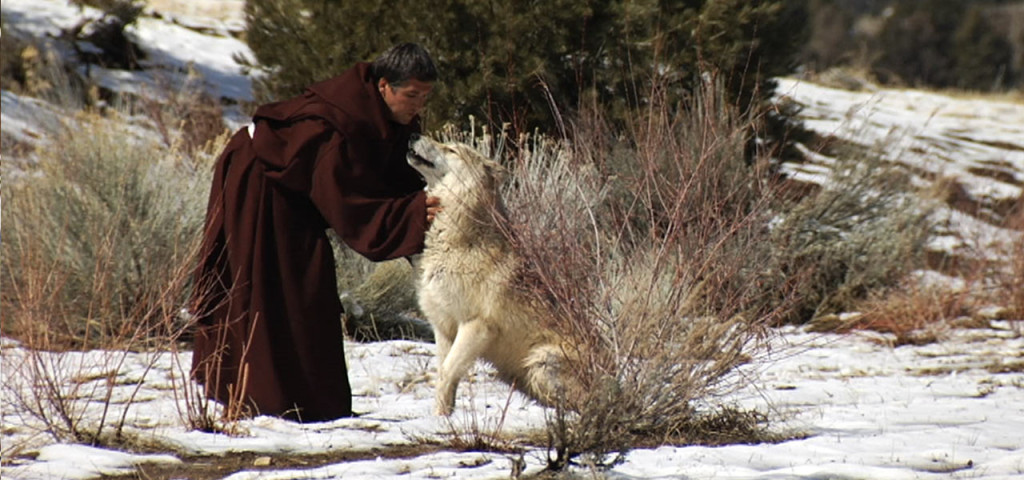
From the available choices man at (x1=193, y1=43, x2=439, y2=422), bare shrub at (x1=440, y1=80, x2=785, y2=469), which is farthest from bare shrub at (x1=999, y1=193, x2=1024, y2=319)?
man at (x1=193, y1=43, x2=439, y2=422)

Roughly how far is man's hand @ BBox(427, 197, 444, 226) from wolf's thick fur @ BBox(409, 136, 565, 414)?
0.08 ft

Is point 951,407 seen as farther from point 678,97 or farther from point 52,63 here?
point 52,63

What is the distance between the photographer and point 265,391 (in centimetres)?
530

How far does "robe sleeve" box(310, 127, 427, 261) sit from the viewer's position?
5.05m

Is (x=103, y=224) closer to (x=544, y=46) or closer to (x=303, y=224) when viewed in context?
(x=303, y=224)

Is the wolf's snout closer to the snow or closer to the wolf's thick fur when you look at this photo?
the wolf's thick fur

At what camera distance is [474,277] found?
5.19m

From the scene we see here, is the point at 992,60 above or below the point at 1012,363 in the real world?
below

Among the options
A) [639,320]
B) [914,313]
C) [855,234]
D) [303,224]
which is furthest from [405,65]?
[855,234]

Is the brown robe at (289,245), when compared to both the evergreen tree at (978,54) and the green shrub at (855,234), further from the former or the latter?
the evergreen tree at (978,54)

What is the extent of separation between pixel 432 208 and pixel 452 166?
0.63ft

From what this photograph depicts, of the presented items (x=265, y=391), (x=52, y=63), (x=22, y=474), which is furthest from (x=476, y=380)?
(x=52, y=63)

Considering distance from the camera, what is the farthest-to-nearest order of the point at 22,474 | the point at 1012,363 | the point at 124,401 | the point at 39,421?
the point at 1012,363, the point at 124,401, the point at 39,421, the point at 22,474

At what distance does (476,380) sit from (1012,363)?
3.44 m
